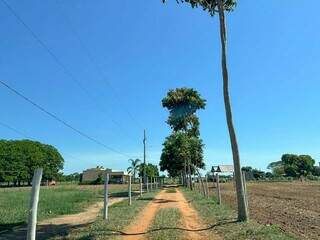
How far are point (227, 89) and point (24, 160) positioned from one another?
130m

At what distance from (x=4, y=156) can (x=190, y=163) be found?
280ft

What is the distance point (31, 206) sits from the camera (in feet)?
29.0

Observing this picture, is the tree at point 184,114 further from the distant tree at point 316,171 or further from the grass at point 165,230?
the distant tree at point 316,171

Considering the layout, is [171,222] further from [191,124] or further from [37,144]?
[37,144]

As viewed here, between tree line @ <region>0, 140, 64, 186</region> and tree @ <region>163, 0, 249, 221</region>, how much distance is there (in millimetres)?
116125

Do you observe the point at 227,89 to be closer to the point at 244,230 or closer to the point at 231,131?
the point at 231,131

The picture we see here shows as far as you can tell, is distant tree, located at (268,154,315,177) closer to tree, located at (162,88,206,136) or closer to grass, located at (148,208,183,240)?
tree, located at (162,88,206,136)

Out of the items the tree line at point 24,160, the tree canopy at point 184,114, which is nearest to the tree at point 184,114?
the tree canopy at point 184,114

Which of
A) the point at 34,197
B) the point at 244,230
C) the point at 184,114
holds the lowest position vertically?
the point at 244,230

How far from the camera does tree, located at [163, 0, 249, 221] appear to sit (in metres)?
18.4

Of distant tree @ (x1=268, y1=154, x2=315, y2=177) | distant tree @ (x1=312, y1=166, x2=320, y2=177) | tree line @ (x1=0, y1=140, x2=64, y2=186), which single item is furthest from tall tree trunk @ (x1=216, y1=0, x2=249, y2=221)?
distant tree @ (x1=312, y1=166, x2=320, y2=177)

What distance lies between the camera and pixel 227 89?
1945 centimetres

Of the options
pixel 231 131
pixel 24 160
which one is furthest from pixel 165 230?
pixel 24 160

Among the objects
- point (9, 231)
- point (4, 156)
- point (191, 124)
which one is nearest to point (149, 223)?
point (9, 231)
